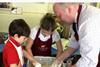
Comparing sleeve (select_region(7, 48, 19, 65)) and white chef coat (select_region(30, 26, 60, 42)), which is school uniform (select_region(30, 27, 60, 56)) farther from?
sleeve (select_region(7, 48, 19, 65))

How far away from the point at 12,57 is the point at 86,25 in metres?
0.52

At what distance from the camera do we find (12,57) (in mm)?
1311

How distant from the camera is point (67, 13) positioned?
1.07 metres

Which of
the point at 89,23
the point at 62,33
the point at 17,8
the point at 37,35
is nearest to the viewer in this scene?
the point at 89,23

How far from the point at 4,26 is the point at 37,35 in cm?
97

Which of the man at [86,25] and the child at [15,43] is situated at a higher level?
the man at [86,25]

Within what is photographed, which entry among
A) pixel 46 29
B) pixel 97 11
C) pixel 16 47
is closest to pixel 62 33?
pixel 46 29

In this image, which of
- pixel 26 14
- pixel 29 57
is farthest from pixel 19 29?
pixel 26 14

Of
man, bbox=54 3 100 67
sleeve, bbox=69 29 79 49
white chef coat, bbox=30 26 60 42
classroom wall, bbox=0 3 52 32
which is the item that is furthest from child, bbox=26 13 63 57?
classroom wall, bbox=0 3 52 32

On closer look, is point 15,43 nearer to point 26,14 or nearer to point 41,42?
point 41,42

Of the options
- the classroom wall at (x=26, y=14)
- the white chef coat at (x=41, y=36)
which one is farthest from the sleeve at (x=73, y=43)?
the classroom wall at (x=26, y=14)

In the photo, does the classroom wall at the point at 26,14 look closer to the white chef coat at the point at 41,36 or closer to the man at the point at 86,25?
the white chef coat at the point at 41,36

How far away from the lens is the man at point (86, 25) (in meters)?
1.03

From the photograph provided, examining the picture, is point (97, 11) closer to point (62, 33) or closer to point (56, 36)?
point (56, 36)
